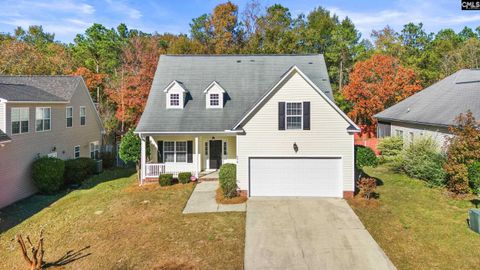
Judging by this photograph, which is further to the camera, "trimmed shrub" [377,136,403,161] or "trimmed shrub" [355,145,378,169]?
"trimmed shrub" [377,136,403,161]

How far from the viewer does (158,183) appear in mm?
18969

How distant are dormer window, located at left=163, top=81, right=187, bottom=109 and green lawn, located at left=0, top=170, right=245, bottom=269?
18.3ft

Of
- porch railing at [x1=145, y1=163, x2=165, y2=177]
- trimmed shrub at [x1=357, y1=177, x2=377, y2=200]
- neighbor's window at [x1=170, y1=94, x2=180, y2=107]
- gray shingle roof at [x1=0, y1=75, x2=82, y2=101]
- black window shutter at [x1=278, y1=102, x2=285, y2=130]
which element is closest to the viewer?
trimmed shrub at [x1=357, y1=177, x2=377, y2=200]

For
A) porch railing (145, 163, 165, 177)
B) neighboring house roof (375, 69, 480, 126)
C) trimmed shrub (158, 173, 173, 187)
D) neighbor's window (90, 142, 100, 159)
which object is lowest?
trimmed shrub (158, 173, 173, 187)

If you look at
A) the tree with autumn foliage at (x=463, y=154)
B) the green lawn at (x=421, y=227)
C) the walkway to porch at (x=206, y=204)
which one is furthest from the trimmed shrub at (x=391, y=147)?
the walkway to porch at (x=206, y=204)

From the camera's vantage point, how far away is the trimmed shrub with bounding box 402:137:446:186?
17891mm

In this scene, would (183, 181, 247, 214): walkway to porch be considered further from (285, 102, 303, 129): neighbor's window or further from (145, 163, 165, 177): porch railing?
(285, 102, 303, 129): neighbor's window

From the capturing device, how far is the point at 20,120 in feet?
59.6

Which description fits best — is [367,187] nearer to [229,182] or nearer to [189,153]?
[229,182]

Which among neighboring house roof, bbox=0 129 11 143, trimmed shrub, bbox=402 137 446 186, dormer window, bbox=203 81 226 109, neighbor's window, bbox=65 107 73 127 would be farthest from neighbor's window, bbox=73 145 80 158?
trimmed shrub, bbox=402 137 446 186

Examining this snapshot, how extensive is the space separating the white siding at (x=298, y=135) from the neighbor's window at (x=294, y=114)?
226 millimetres

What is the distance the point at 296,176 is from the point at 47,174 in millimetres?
14402

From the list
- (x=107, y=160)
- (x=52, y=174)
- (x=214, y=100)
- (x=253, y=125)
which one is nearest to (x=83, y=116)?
(x=107, y=160)

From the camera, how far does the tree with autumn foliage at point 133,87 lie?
3425 centimetres
